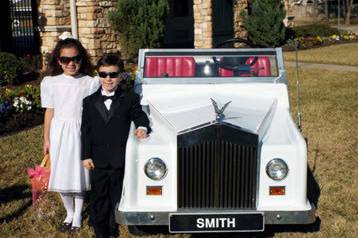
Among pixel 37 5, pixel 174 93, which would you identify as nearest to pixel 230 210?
pixel 174 93

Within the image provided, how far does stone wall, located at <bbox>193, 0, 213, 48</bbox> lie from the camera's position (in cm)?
1752

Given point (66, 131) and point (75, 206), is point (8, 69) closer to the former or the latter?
point (75, 206)

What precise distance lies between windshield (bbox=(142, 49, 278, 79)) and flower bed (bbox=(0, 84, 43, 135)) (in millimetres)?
3599

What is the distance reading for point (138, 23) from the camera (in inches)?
584

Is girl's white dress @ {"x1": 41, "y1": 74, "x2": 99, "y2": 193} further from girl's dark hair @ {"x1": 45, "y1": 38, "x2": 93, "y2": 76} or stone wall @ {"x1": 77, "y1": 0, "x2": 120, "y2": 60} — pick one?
stone wall @ {"x1": 77, "y1": 0, "x2": 120, "y2": 60}

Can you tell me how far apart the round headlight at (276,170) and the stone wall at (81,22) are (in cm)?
1088

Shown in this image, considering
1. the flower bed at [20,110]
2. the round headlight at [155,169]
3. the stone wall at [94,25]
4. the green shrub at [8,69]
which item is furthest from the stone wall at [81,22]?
the round headlight at [155,169]

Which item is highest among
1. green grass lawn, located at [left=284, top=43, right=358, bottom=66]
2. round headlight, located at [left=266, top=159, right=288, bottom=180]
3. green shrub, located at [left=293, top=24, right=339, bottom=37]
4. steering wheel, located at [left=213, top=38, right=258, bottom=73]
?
steering wheel, located at [left=213, top=38, right=258, bottom=73]

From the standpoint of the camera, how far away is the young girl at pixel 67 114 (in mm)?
4375

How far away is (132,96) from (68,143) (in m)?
0.67

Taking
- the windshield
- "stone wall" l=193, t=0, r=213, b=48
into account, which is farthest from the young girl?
"stone wall" l=193, t=0, r=213, b=48

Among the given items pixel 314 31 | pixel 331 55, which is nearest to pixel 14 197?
pixel 331 55

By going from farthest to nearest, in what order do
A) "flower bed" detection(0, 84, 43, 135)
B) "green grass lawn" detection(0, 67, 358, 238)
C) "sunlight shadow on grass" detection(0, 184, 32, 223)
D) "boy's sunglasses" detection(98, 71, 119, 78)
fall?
"flower bed" detection(0, 84, 43, 135) → "sunlight shadow on grass" detection(0, 184, 32, 223) → "green grass lawn" detection(0, 67, 358, 238) → "boy's sunglasses" detection(98, 71, 119, 78)

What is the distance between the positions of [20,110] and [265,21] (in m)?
12.7
